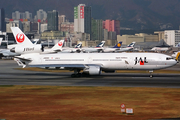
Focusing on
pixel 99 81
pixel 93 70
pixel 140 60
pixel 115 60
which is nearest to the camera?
pixel 99 81

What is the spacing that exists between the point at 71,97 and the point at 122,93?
625cm

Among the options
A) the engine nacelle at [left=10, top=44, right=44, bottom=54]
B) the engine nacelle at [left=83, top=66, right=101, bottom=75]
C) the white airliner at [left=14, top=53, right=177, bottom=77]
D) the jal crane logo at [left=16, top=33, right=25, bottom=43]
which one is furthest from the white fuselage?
the jal crane logo at [left=16, top=33, right=25, bottom=43]

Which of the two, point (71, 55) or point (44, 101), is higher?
point (71, 55)

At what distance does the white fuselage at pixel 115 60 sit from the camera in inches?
2190

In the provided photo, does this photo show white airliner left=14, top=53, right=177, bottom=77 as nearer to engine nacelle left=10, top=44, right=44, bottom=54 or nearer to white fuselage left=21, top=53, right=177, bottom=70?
white fuselage left=21, top=53, right=177, bottom=70

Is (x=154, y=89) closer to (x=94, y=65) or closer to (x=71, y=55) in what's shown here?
(x=94, y=65)

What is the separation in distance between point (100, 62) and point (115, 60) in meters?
2.62

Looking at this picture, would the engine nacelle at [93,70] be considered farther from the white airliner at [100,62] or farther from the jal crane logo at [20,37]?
the jal crane logo at [20,37]

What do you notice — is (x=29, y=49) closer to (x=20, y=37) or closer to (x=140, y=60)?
(x=20, y=37)

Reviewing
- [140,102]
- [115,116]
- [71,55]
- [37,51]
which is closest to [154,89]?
[140,102]

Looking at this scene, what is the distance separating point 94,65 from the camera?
5691 cm

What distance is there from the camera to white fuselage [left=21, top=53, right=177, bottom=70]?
55.6 metres

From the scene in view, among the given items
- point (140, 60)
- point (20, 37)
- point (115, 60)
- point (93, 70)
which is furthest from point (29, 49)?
point (140, 60)

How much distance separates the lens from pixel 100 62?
188ft
